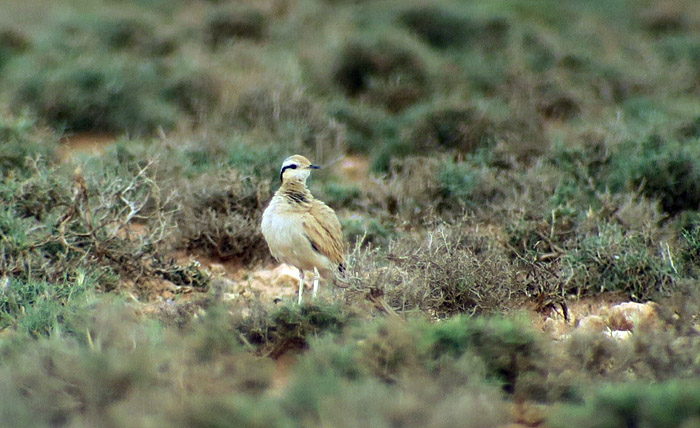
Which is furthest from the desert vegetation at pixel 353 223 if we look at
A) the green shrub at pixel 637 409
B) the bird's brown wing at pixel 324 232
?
the bird's brown wing at pixel 324 232

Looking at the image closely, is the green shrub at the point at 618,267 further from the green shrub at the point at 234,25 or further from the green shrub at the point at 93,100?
the green shrub at the point at 234,25

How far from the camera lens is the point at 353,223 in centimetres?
765

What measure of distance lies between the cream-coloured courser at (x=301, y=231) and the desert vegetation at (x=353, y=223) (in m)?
0.36

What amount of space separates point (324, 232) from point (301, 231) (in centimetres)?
21

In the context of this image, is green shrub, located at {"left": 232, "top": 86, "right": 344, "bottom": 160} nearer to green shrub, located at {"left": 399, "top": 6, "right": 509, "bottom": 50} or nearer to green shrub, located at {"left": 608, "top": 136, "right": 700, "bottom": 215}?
green shrub, located at {"left": 608, "top": 136, "right": 700, "bottom": 215}

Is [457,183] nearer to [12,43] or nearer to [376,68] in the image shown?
[376,68]

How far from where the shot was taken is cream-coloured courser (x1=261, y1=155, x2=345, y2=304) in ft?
20.3

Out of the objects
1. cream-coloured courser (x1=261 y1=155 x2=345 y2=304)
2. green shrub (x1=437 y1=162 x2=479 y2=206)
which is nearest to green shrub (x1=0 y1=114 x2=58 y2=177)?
cream-coloured courser (x1=261 y1=155 x2=345 y2=304)

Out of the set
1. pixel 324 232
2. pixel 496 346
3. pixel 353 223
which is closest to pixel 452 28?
pixel 353 223

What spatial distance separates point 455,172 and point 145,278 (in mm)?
3174

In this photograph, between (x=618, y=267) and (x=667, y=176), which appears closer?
(x=618, y=267)

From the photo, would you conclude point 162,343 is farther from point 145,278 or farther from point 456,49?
point 456,49

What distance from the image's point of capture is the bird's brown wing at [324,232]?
6250mm

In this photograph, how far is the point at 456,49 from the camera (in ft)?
55.3
